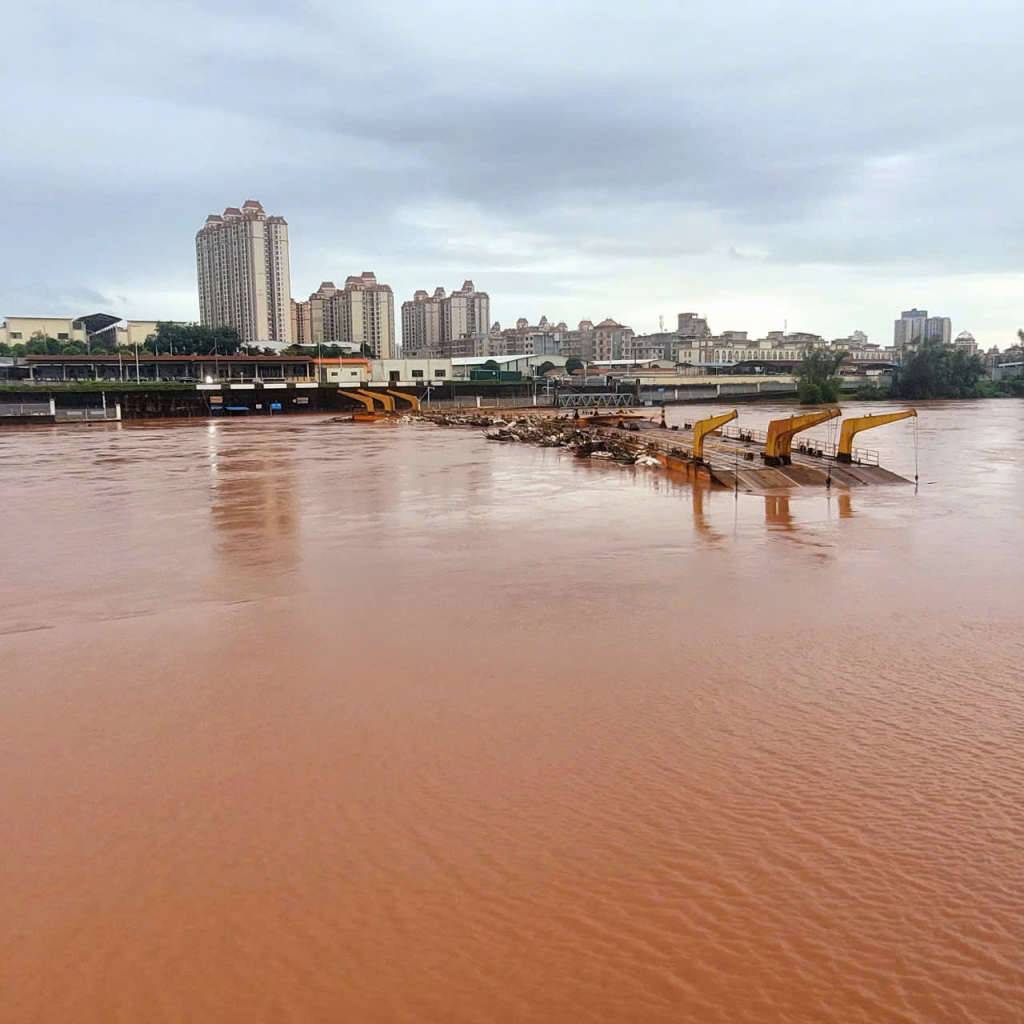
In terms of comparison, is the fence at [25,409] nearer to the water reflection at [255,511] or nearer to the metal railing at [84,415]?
the metal railing at [84,415]

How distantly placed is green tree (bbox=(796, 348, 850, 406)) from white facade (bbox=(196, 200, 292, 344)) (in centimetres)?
7497

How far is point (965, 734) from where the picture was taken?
7727mm

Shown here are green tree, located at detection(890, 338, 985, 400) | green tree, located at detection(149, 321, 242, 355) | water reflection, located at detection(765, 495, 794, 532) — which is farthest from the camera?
green tree, located at detection(149, 321, 242, 355)

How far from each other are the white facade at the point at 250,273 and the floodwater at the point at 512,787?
120315 millimetres

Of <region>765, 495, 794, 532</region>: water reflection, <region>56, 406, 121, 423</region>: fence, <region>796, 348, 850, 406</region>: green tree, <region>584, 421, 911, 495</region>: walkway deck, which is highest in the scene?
<region>796, 348, 850, 406</region>: green tree

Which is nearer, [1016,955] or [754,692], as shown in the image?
[1016,955]

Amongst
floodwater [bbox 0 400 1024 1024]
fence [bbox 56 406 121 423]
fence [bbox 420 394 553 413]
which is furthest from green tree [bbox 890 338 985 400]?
floodwater [bbox 0 400 1024 1024]

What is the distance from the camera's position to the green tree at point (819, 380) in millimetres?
84250

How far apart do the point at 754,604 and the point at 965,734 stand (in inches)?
188

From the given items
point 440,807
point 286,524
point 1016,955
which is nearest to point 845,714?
point 1016,955

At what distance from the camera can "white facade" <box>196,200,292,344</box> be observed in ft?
→ 419

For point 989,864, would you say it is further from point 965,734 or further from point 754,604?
point 754,604

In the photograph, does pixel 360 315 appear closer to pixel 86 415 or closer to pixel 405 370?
pixel 405 370

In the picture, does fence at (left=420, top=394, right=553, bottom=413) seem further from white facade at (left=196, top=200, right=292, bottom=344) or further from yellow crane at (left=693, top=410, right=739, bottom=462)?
white facade at (left=196, top=200, right=292, bottom=344)
